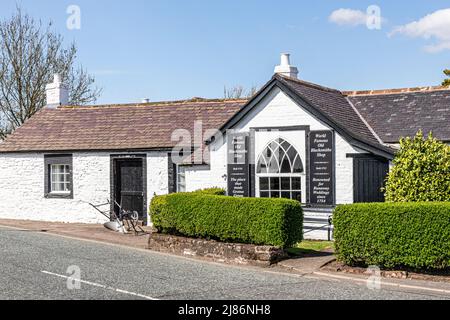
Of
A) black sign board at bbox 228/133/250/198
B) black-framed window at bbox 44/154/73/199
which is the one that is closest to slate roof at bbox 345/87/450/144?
black sign board at bbox 228/133/250/198

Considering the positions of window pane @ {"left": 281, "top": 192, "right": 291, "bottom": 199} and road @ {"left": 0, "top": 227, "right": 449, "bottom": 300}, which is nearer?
road @ {"left": 0, "top": 227, "right": 449, "bottom": 300}

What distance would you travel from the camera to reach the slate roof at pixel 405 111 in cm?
1733

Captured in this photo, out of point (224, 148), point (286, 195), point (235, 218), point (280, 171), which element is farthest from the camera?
point (224, 148)

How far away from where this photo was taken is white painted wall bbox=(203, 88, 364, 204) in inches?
642

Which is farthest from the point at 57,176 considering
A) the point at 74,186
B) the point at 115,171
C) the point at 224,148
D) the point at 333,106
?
the point at 333,106

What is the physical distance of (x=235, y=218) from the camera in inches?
524

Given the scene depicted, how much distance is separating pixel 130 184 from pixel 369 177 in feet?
29.2

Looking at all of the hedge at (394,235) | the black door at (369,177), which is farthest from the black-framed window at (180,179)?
the hedge at (394,235)

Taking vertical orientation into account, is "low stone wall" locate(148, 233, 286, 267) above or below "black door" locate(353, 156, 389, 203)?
below

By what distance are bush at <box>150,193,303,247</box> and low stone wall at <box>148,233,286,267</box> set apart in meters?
0.20

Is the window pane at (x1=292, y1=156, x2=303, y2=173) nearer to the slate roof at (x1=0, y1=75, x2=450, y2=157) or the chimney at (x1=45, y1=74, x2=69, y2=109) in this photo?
the slate roof at (x1=0, y1=75, x2=450, y2=157)

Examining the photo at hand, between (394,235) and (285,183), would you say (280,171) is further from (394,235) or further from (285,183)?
(394,235)
